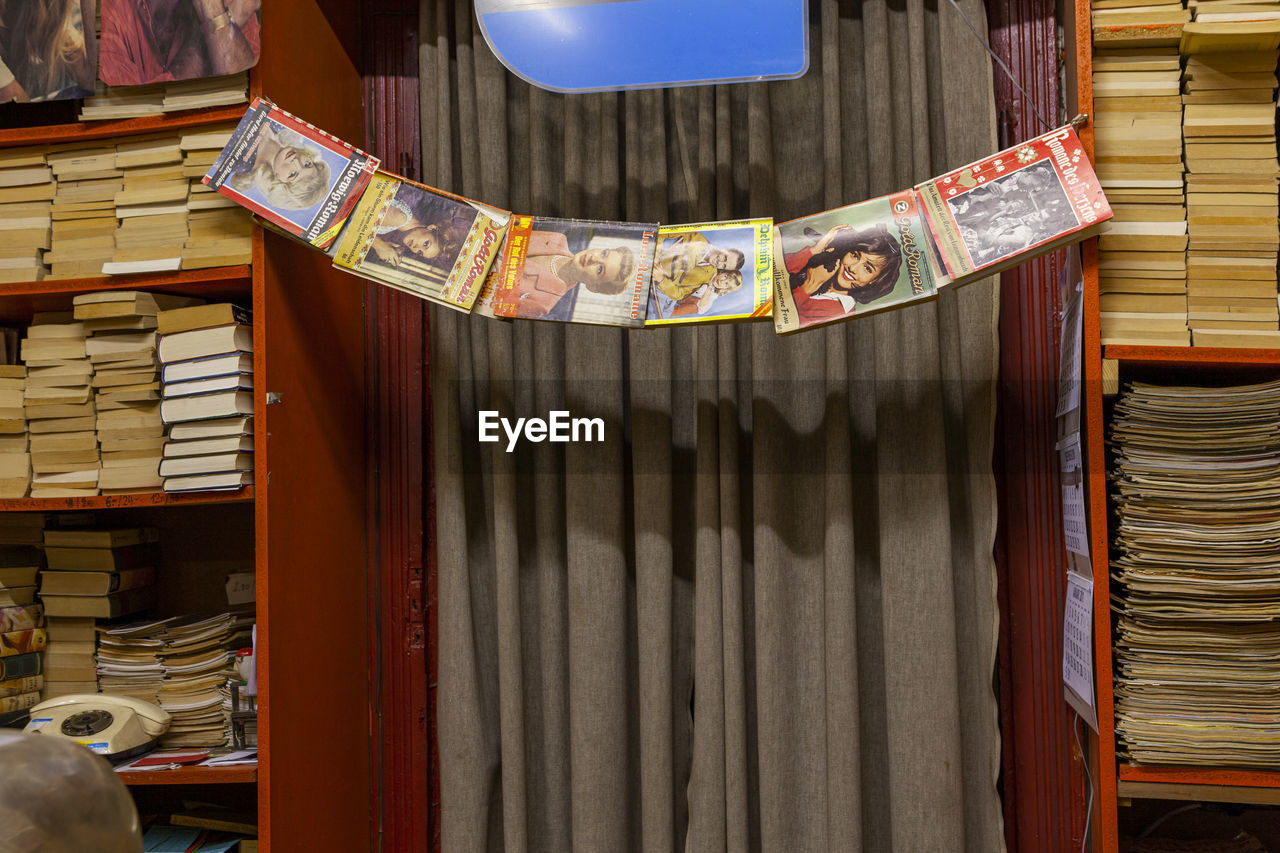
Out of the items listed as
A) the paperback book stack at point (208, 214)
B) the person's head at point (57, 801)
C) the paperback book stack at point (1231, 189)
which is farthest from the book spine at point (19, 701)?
the paperback book stack at point (1231, 189)

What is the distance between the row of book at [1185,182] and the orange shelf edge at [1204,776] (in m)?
0.72

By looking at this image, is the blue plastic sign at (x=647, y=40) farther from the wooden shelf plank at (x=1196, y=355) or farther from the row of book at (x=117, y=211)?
the wooden shelf plank at (x=1196, y=355)

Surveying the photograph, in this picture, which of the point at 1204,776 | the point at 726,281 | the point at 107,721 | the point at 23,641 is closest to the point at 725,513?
the point at 726,281

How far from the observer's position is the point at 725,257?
1507 mm

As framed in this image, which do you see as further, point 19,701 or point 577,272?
point 19,701

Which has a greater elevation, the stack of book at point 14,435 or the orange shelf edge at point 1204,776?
the stack of book at point 14,435

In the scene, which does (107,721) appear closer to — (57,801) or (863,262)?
(57,801)

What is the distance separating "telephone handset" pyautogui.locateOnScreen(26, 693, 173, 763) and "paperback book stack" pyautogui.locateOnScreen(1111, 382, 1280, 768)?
1821mm

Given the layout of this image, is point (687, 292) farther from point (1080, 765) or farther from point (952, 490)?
point (1080, 765)

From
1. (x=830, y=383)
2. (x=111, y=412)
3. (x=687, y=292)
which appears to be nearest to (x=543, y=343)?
(x=687, y=292)

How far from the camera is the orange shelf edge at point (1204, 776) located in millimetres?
1361


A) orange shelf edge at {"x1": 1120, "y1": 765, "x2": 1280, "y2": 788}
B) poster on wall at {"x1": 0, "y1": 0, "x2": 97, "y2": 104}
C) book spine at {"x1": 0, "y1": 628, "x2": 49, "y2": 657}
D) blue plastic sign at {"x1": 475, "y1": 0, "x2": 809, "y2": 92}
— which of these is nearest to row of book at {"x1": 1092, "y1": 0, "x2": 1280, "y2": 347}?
blue plastic sign at {"x1": 475, "y1": 0, "x2": 809, "y2": 92}

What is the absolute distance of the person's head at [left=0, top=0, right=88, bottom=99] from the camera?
1612 mm

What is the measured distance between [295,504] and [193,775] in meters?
0.53
